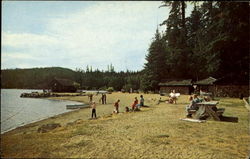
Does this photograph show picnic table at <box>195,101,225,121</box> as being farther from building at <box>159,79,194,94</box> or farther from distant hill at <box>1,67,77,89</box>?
building at <box>159,79,194,94</box>

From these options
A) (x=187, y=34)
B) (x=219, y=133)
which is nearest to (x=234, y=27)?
(x=219, y=133)

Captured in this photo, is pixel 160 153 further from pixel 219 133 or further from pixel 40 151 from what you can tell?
pixel 40 151

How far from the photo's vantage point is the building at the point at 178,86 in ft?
143

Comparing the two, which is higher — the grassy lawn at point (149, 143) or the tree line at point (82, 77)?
the tree line at point (82, 77)

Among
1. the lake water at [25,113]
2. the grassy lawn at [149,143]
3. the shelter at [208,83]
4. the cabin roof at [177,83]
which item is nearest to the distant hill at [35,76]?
the lake water at [25,113]

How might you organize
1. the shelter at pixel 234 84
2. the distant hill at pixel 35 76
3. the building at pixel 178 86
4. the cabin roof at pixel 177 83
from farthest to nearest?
the building at pixel 178 86 < the cabin roof at pixel 177 83 < the distant hill at pixel 35 76 < the shelter at pixel 234 84

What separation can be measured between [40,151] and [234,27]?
1448 centimetres

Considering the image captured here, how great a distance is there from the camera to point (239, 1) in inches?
508

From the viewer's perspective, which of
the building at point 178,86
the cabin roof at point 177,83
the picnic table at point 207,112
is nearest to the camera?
the picnic table at point 207,112

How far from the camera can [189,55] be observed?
35.4 meters

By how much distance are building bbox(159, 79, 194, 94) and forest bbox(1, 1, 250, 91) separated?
2042mm

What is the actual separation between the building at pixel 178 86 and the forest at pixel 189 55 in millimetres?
2042

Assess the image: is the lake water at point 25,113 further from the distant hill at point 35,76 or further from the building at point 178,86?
the building at point 178,86

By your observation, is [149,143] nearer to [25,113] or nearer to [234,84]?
[234,84]
